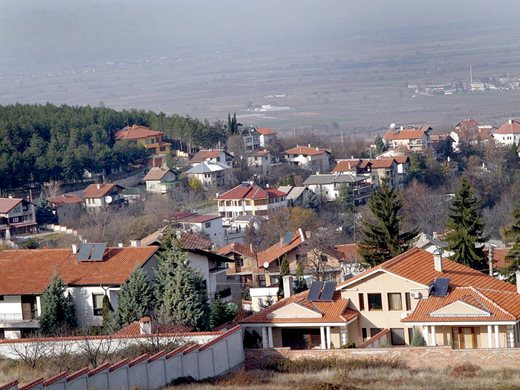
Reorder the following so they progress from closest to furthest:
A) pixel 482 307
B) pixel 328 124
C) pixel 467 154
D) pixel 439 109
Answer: pixel 482 307 → pixel 467 154 → pixel 328 124 → pixel 439 109

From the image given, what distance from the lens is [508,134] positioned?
280ft

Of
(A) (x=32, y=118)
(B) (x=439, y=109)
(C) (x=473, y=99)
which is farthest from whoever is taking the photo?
(C) (x=473, y=99)

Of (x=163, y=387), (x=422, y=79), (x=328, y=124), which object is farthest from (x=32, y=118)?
(x=422, y=79)

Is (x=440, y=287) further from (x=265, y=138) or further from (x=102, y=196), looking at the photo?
(x=265, y=138)

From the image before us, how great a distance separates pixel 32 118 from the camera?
70938 millimetres

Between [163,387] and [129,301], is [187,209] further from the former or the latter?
[163,387]

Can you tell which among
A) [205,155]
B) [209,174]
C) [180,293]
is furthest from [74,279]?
[205,155]

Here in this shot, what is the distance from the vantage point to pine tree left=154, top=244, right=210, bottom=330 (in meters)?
22.5

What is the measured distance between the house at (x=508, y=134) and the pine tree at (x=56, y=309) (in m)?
60.9

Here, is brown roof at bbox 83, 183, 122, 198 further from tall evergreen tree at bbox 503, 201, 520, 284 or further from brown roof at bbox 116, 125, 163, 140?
tall evergreen tree at bbox 503, 201, 520, 284

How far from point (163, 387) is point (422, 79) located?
547ft

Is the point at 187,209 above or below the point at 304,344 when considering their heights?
below

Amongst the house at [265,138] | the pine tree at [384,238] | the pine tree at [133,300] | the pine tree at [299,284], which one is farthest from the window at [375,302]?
the house at [265,138]

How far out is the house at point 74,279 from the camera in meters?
23.9
